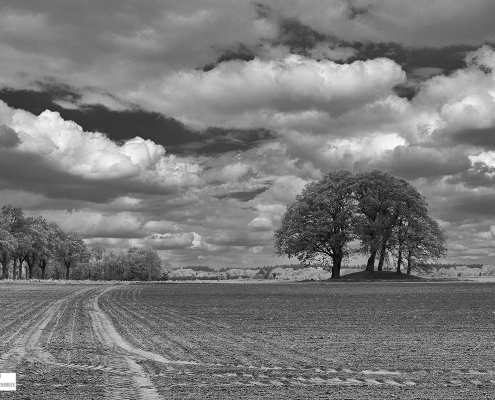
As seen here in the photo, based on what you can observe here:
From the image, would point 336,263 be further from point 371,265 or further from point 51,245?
point 51,245

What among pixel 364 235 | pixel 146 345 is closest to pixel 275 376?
pixel 146 345

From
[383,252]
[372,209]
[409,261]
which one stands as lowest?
[409,261]

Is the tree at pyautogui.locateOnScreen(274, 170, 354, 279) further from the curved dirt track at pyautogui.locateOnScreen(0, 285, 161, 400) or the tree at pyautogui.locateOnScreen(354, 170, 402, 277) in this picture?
the curved dirt track at pyautogui.locateOnScreen(0, 285, 161, 400)

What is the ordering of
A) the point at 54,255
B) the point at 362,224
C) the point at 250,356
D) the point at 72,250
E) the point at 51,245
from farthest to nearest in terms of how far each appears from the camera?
1. the point at 72,250
2. the point at 54,255
3. the point at 51,245
4. the point at 362,224
5. the point at 250,356

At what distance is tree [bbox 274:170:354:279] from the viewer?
81.6 meters

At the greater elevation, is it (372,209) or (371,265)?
(372,209)

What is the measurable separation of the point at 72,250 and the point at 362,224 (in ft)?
286

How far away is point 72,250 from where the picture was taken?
466 feet

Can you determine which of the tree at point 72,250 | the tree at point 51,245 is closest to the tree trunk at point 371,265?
the tree at point 51,245

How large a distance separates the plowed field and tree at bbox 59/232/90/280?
4592 inches

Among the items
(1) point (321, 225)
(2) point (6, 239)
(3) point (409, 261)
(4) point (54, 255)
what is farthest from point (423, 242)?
(4) point (54, 255)

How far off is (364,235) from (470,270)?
107 metres

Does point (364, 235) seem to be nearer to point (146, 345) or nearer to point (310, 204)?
point (310, 204)

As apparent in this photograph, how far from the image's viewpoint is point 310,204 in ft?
276
